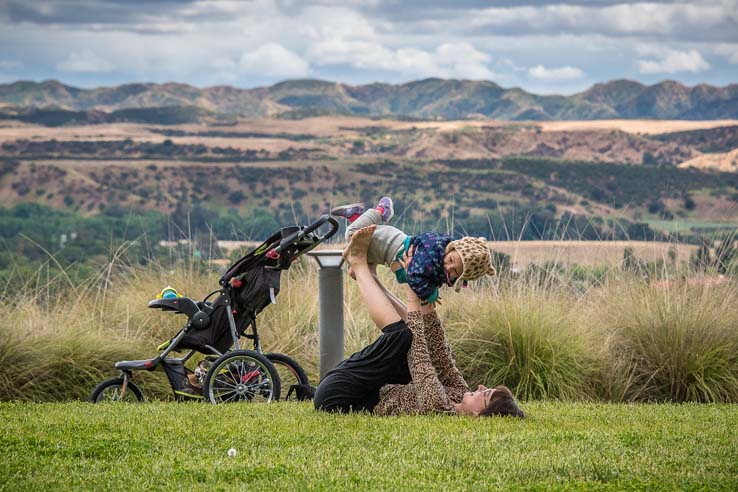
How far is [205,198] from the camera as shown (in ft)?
274

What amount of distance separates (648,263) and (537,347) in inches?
113

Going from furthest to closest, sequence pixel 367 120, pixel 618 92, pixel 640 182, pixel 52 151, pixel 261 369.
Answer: pixel 618 92
pixel 367 120
pixel 52 151
pixel 640 182
pixel 261 369

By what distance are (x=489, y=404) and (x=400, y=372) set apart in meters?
0.64

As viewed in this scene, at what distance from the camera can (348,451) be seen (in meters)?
5.70

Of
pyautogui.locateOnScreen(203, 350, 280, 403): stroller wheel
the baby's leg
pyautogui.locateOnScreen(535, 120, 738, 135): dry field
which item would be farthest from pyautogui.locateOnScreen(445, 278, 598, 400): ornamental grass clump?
pyautogui.locateOnScreen(535, 120, 738, 135): dry field

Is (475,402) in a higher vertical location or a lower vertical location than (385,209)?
lower

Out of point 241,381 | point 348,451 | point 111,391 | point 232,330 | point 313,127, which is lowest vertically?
point 111,391

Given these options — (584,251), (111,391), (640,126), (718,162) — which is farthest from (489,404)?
(640,126)

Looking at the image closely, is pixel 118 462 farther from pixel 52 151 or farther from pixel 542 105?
pixel 542 105

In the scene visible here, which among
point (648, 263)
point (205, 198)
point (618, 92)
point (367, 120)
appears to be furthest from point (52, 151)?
point (618, 92)

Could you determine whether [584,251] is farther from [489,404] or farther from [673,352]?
[489,404]

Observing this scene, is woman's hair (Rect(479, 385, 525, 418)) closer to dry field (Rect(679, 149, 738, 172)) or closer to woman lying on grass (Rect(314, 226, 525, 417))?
woman lying on grass (Rect(314, 226, 525, 417))

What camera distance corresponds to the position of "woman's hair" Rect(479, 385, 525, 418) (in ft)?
22.3

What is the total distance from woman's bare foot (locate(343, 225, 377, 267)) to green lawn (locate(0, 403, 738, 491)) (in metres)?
1.08
